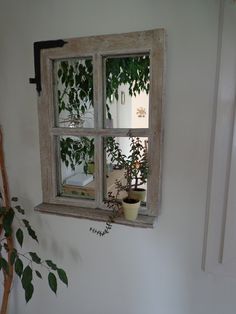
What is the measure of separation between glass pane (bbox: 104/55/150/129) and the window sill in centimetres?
41

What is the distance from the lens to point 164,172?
94 centimetres

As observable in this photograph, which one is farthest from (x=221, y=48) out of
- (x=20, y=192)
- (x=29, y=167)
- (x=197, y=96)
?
(x=20, y=192)

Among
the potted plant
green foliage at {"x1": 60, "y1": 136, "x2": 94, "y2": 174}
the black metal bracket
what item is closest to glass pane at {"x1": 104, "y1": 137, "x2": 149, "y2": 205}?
the potted plant

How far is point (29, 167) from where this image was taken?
3.77ft

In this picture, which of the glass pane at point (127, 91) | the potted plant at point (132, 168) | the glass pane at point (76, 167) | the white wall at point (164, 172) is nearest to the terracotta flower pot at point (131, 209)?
the potted plant at point (132, 168)

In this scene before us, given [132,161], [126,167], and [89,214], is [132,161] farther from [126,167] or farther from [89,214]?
[89,214]

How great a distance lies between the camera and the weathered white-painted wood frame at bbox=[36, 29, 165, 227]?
87 cm

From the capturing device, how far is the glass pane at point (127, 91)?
952 millimetres

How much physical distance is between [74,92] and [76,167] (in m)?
0.39

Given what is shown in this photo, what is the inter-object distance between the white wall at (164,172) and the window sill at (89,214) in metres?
0.07

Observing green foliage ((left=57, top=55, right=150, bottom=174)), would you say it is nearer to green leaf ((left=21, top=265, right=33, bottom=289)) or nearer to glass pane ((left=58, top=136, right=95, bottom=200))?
glass pane ((left=58, top=136, right=95, bottom=200))

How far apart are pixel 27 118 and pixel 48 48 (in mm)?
354

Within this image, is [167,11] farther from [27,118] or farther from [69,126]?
[27,118]

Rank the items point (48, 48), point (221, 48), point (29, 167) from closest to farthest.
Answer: point (221, 48) → point (48, 48) → point (29, 167)
